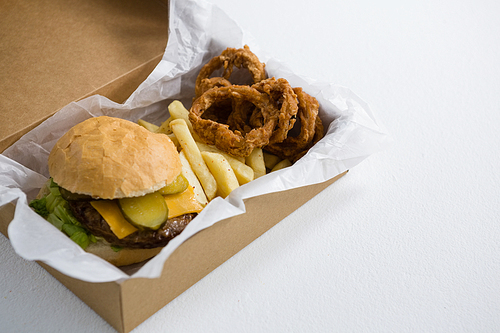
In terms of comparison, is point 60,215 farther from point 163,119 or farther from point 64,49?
point 64,49

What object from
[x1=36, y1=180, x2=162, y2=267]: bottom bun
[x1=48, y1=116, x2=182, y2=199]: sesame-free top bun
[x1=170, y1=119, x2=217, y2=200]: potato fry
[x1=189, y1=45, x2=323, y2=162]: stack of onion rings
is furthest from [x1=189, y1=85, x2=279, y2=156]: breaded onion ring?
[x1=36, y1=180, x2=162, y2=267]: bottom bun

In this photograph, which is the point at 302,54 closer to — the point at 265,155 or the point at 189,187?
the point at 265,155

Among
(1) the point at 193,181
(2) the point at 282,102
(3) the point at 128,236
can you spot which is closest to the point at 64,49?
(1) the point at 193,181

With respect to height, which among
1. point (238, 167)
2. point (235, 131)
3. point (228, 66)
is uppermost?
point (228, 66)

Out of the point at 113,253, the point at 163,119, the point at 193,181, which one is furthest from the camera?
the point at 163,119

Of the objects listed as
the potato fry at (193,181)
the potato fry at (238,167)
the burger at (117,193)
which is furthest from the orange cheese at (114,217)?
the potato fry at (238,167)

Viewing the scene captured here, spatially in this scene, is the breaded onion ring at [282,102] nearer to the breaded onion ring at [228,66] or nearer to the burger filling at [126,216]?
the breaded onion ring at [228,66]

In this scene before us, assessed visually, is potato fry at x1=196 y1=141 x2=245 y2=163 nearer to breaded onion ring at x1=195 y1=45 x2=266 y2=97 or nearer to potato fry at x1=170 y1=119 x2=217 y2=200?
potato fry at x1=170 y1=119 x2=217 y2=200
